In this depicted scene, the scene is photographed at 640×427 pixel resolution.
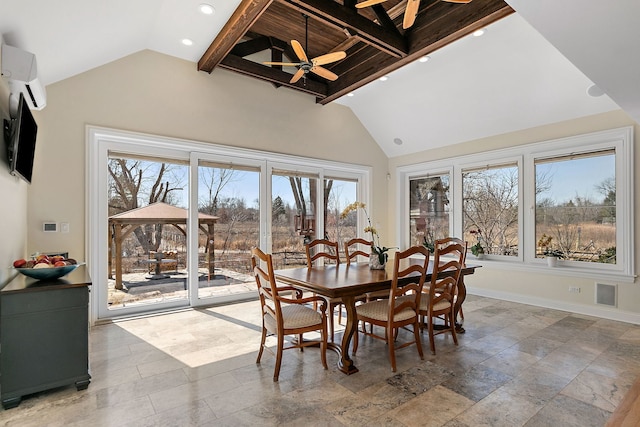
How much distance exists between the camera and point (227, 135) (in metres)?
4.79

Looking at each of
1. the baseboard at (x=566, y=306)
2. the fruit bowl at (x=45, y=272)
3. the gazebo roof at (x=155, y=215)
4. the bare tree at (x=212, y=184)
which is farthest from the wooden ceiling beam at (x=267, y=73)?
the baseboard at (x=566, y=306)

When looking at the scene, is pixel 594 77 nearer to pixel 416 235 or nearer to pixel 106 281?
pixel 416 235

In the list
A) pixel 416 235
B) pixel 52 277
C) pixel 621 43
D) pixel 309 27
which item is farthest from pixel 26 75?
pixel 416 235

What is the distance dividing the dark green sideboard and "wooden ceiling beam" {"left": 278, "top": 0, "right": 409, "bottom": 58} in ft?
9.93

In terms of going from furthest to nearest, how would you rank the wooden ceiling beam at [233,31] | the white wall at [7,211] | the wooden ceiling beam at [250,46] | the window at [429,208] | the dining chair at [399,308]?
the window at [429,208] < the wooden ceiling beam at [250,46] < the wooden ceiling beam at [233,31] < the dining chair at [399,308] < the white wall at [7,211]

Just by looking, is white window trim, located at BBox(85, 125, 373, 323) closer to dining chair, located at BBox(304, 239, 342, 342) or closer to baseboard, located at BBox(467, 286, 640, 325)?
dining chair, located at BBox(304, 239, 342, 342)

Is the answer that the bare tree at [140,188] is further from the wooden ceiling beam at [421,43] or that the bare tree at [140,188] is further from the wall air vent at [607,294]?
the wall air vent at [607,294]

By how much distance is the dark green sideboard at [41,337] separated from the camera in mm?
2150

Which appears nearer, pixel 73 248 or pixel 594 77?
pixel 594 77

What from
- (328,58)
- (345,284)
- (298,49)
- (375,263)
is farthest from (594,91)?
(345,284)

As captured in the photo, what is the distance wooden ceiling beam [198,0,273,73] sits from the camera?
10.3 feet

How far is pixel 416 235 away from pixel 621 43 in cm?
500

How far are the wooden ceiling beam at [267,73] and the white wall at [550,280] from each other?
2.60 m

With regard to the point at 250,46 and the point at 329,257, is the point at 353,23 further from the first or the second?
the point at 329,257
